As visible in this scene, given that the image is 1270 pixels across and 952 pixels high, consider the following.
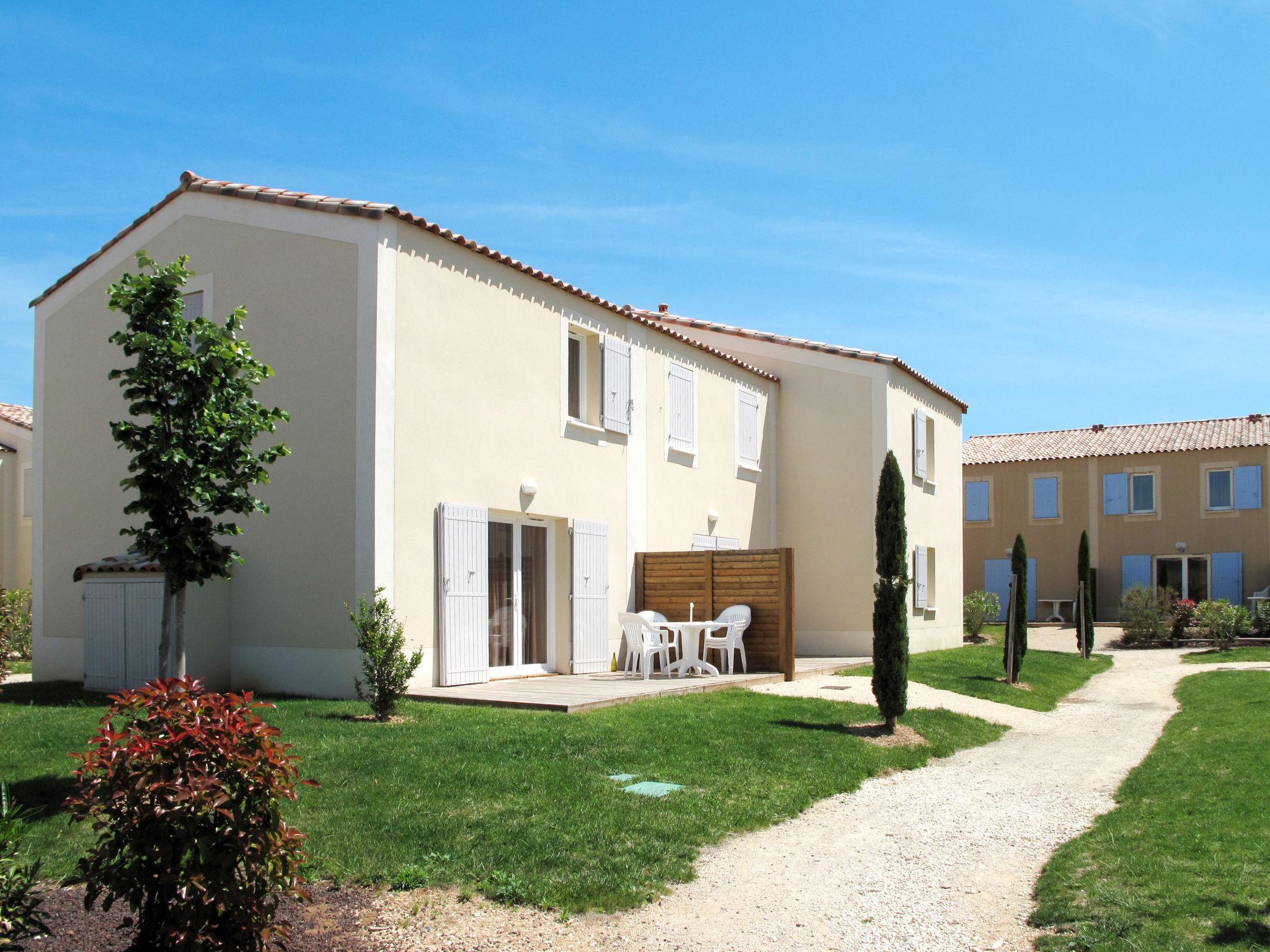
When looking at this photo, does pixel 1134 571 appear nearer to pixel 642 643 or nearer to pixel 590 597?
pixel 642 643

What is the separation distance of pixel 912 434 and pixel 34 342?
15020 millimetres

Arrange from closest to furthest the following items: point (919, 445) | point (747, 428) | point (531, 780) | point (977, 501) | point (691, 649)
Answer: point (531, 780), point (691, 649), point (747, 428), point (919, 445), point (977, 501)

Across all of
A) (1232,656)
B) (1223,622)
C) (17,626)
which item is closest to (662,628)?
(17,626)

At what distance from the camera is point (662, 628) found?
14.7 metres

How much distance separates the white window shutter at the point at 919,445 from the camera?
21422 mm

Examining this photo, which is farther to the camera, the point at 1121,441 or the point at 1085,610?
the point at 1121,441

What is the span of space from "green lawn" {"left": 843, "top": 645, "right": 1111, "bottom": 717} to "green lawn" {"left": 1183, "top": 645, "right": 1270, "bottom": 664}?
1771 millimetres

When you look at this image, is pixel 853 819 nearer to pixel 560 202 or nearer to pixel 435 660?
pixel 435 660

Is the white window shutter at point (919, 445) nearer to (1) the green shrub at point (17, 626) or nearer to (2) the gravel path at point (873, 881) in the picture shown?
(2) the gravel path at point (873, 881)

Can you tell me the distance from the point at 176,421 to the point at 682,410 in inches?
406

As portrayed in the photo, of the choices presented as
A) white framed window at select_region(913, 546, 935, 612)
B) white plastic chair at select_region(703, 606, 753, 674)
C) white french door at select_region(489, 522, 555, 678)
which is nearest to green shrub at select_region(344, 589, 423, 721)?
white french door at select_region(489, 522, 555, 678)

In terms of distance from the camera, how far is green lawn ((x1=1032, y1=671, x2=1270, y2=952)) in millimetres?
4910

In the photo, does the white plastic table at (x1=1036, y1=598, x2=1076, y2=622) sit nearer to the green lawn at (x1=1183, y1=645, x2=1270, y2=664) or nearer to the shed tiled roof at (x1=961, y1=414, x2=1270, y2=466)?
the shed tiled roof at (x1=961, y1=414, x2=1270, y2=466)

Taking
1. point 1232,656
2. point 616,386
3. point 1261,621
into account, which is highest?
point 616,386
